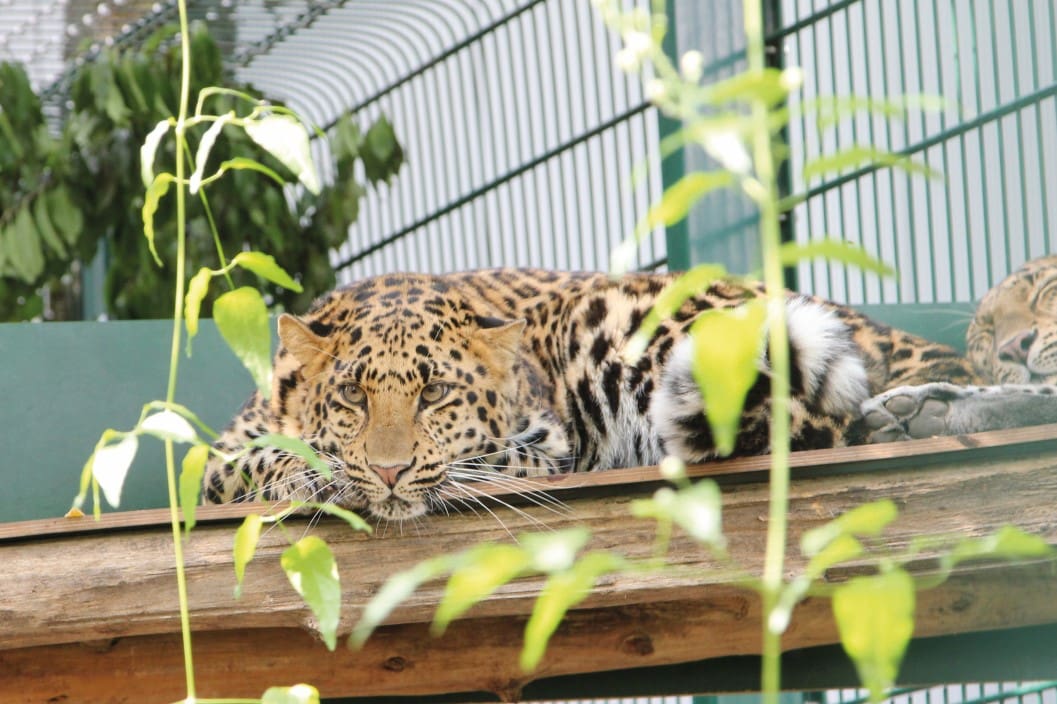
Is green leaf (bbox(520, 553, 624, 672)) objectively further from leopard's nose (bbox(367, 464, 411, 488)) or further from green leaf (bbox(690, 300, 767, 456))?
leopard's nose (bbox(367, 464, 411, 488))

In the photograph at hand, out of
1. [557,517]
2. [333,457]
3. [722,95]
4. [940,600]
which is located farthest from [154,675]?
[722,95]

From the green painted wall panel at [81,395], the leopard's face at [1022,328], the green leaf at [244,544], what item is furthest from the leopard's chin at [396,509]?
the leopard's face at [1022,328]

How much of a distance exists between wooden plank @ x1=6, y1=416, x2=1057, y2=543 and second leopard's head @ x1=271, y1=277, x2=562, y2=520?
9.4 inches

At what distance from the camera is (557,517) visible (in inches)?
90.0

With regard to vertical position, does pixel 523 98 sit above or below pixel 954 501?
above

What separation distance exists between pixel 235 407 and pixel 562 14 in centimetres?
190

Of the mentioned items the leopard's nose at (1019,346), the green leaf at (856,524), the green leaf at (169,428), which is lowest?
the green leaf at (856,524)

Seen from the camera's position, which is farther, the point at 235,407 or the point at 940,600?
the point at 235,407

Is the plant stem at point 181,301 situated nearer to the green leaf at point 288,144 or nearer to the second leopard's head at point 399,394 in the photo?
the green leaf at point 288,144

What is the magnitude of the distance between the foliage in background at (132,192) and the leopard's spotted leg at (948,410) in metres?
3.17

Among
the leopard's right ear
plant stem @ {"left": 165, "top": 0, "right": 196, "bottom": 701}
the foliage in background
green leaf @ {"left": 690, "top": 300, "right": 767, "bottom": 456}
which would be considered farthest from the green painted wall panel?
green leaf @ {"left": 690, "top": 300, "right": 767, "bottom": 456}

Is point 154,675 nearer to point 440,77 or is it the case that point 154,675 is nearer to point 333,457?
point 333,457

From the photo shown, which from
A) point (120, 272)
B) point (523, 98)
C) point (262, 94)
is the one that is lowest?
point (120, 272)

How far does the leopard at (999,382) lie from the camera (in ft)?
8.27
